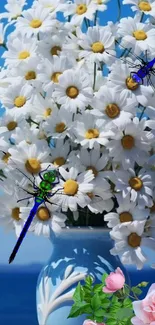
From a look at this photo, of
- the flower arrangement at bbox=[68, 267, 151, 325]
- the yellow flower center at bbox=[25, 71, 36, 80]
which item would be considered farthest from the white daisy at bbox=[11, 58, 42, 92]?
the flower arrangement at bbox=[68, 267, 151, 325]

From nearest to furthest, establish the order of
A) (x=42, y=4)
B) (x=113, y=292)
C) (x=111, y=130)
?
(x=113, y=292), (x=111, y=130), (x=42, y=4)

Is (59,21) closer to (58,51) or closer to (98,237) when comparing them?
(58,51)

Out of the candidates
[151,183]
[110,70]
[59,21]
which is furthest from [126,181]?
[59,21]

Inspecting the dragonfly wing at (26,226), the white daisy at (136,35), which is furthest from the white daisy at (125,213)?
the white daisy at (136,35)

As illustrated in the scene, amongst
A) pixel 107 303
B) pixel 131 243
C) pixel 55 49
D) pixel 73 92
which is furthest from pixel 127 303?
pixel 55 49

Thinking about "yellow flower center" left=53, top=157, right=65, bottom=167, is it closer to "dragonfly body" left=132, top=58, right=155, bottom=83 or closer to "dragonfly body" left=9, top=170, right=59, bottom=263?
"dragonfly body" left=9, top=170, right=59, bottom=263

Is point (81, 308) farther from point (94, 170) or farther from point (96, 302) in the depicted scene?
point (94, 170)
